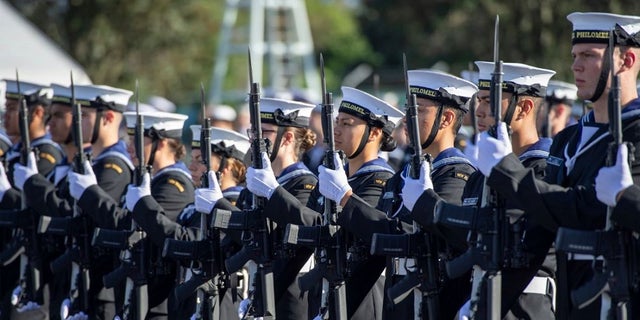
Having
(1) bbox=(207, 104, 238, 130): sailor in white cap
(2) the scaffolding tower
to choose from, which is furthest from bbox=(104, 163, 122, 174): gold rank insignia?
(2) the scaffolding tower

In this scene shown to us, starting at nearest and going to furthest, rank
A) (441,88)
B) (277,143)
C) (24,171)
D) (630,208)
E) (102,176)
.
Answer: (630,208)
(441,88)
(277,143)
(102,176)
(24,171)

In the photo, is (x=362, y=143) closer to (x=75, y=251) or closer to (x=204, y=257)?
(x=204, y=257)

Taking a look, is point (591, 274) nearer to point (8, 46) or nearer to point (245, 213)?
point (245, 213)

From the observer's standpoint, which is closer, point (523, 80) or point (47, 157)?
point (523, 80)

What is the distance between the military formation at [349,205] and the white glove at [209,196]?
2 cm

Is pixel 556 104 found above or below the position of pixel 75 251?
above

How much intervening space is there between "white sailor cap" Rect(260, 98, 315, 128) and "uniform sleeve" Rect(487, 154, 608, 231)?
3.24 meters

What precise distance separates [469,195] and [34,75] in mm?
12906

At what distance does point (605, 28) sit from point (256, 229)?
10.1ft

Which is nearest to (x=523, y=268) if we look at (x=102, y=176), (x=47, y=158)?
(x=102, y=176)

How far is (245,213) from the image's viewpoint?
8586 mm

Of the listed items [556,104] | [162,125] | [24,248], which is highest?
[556,104]

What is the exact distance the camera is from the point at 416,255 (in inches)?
288

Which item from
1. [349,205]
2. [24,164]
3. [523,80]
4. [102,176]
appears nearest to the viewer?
[523,80]
